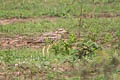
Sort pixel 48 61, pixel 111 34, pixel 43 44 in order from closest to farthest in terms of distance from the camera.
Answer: pixel 48 61, pixel 43 44, pixel 111 34

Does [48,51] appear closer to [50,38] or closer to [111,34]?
[50,38]

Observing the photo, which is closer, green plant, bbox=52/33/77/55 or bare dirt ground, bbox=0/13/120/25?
green plant, bbox=52/33/77/55

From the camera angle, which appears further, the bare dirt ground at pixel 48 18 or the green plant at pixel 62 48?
the bare dirt ground at pixel 48 18

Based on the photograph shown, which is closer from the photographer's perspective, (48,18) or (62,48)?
(62,48)

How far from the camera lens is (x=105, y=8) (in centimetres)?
1034

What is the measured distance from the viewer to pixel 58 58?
657 centimetres

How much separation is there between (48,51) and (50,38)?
0.93m

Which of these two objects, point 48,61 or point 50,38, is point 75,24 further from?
point 48,61

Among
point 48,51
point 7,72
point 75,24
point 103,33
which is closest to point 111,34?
point 103,33

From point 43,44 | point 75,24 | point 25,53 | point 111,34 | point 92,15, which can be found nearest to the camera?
point 25,53

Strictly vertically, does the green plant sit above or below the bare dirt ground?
above

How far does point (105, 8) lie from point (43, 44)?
3.05 metres

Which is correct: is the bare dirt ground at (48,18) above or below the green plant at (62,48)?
below

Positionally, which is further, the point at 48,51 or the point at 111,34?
the point at 111,34
